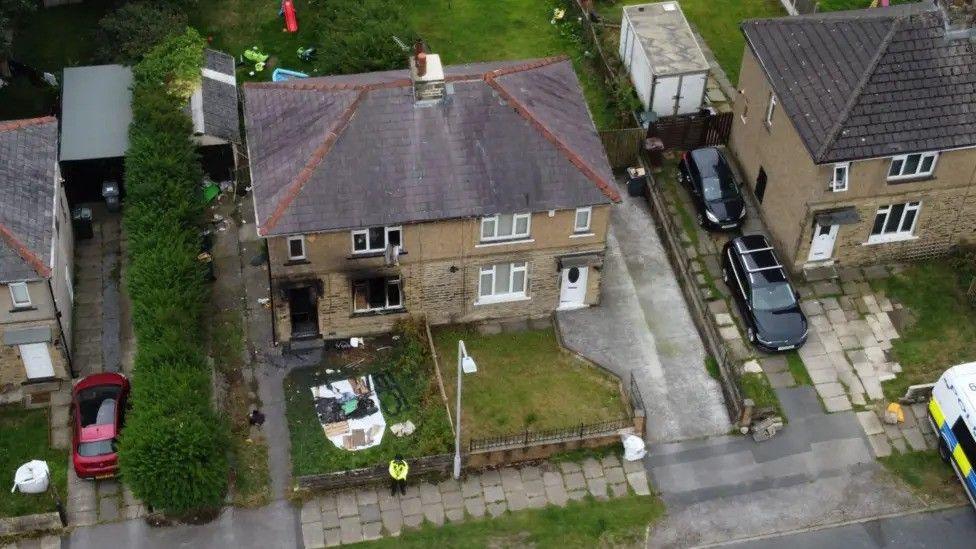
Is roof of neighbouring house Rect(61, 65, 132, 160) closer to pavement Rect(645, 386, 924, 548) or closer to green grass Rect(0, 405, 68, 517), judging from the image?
green grass Rect(0, 405, 68, 517)

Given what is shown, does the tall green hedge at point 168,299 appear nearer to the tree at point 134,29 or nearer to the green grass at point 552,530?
the tree at point 134,29

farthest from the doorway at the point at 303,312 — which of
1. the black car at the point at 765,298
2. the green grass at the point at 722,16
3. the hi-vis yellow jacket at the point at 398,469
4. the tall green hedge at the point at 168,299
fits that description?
the green grass at the point at 722,16

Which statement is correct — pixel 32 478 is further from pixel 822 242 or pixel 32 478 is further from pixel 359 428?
pixel 822 242

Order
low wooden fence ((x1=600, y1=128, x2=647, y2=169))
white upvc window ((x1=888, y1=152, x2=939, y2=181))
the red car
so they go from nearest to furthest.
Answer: the red car, white upvc window ((x1=888, y1=152, x2=939, y2=181)), low wooden fence ((x1=600, y1=128, x2=647, y2=169))

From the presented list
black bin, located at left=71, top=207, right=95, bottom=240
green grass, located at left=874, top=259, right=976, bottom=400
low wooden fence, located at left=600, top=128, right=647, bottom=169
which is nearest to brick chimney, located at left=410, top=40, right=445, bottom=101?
low wooden fence, located at left=600, top=128, right=647, bottom=169

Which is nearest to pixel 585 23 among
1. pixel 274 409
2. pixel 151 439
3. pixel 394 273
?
pixel 394 273

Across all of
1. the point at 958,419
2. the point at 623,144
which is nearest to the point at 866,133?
the point at 623,144
